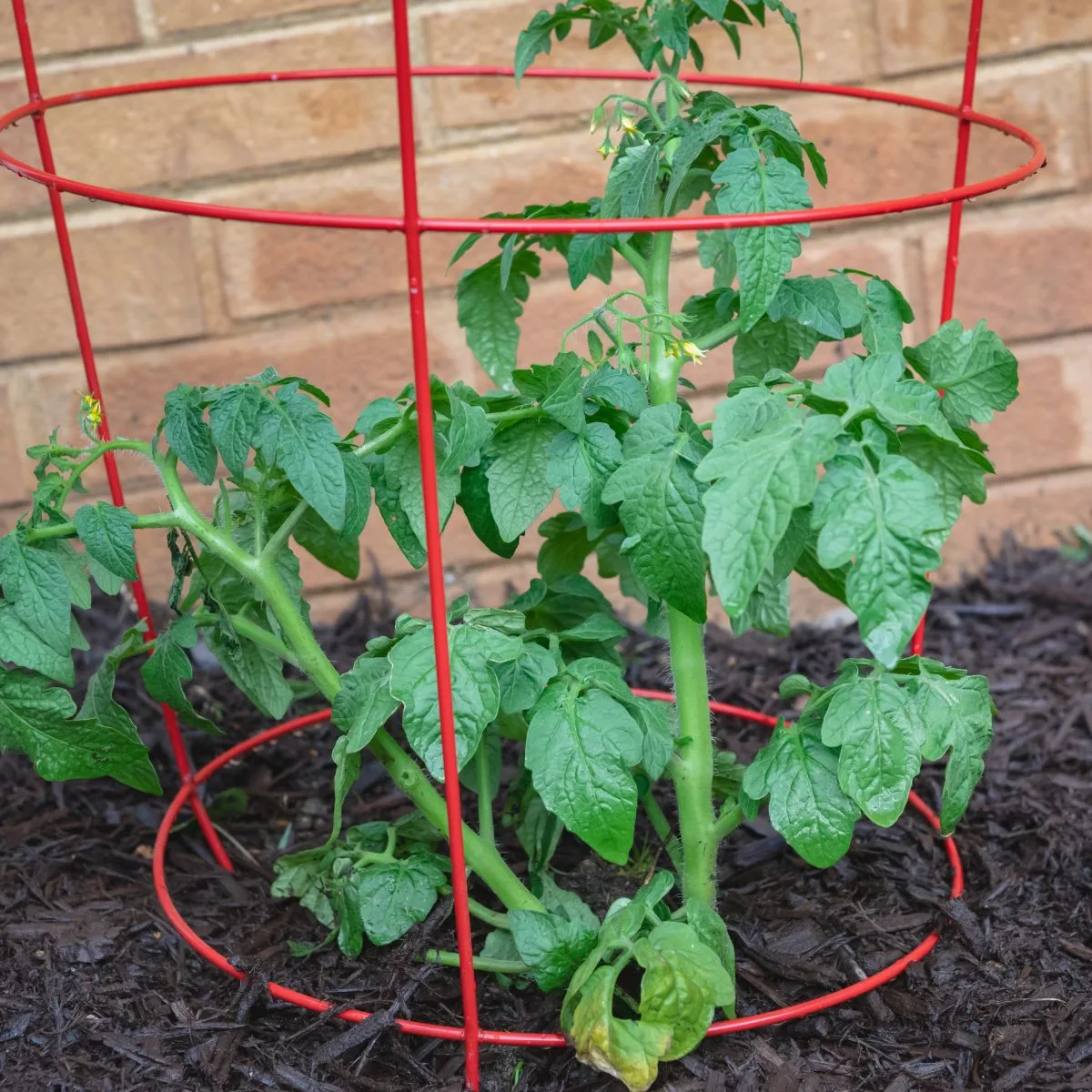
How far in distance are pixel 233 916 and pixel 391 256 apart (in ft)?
3.17

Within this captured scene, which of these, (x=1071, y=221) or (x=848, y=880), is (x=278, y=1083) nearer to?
(x=848, y=880)

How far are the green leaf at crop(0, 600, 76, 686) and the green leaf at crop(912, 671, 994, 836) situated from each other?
2.37 feet

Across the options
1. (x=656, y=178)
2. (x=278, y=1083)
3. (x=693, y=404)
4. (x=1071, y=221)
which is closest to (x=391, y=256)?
(x=693, y=404)

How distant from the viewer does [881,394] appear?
1.02 meters

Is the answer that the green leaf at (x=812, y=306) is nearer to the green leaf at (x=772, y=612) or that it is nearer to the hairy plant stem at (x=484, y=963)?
the green leaf at (x=772, y=612)

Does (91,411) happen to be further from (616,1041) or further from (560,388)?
(616,1041)

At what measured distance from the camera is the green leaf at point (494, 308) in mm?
1358

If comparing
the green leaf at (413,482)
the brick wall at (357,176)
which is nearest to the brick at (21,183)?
the brick wall at (357,176)

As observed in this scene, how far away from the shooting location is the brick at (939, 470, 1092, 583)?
7.02 feet

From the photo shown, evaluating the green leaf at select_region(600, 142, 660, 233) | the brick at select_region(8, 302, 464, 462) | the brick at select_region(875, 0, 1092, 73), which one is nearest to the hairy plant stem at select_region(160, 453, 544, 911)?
the green leaf at select_region(600, 142, 660, 233)

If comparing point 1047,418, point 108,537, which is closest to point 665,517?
point 108,537

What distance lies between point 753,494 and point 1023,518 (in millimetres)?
1353

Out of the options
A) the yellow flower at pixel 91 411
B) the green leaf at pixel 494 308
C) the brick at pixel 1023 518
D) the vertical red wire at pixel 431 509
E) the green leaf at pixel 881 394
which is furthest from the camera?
the brick at pixel 1023 518

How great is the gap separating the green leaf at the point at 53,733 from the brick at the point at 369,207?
2.93ft
